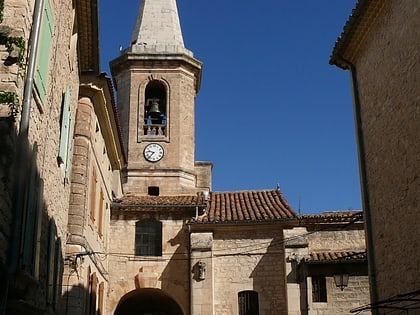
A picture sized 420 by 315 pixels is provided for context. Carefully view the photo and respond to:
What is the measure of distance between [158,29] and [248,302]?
44.0ft

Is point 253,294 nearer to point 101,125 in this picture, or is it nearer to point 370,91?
point 101,125

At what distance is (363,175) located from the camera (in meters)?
14.0

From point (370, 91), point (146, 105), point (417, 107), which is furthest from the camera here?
point (146, 105)

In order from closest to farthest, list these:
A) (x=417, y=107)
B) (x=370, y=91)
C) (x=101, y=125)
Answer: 1. (x=417, y=107)
2. (x=370, y=91)
3. (x=101, y=125)

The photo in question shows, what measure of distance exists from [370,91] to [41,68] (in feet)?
26.6

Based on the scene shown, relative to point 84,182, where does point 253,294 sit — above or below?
below

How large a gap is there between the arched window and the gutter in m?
11.3

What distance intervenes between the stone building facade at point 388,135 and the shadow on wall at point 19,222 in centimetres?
650

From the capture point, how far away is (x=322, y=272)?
19.9 meters

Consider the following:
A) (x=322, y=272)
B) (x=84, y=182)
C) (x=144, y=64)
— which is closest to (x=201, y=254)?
(x=322, y=272)

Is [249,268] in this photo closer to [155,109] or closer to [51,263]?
[155,109]

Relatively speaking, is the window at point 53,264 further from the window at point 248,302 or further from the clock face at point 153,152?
the clock face at point 153,152

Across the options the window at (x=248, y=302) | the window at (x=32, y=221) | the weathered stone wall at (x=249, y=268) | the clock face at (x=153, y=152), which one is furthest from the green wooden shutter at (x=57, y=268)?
the clock face at (x=153, y=152)

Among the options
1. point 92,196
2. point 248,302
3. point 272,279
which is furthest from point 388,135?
point 248,302
